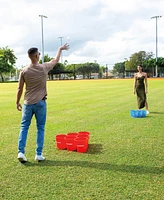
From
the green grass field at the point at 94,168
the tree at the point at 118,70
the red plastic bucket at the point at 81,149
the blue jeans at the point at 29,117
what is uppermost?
the tree at the point at 118,70

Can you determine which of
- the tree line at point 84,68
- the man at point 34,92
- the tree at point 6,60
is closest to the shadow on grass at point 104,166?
the man at point 34,92

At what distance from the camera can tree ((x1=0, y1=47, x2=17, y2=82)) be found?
86375mm

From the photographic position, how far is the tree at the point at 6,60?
86.4 meters

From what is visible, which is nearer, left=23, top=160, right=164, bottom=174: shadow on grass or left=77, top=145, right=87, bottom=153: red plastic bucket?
left=23, top=160, right=164, bottom=174: shadow on grass

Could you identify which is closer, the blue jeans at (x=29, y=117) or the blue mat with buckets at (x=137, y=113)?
the blue jeans at (x=29, y=117)

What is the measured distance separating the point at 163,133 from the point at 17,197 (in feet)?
15.7

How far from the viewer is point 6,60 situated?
89.0m

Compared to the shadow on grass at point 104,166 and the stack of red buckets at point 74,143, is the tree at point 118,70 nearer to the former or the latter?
the stack of red buckets at point 74,143

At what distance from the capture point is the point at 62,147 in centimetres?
620

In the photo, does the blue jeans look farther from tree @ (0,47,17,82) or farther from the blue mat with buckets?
tree @ (0,47,17,82)

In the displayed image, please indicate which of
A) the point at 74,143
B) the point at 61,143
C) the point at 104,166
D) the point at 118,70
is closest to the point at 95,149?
the point at 74,143

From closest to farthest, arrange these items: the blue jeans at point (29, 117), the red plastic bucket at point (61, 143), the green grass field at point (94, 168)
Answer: the green grass field at point (94, 168) < the blue jeans at point (29, 117) < the red plastic bucket at point (61, 143)

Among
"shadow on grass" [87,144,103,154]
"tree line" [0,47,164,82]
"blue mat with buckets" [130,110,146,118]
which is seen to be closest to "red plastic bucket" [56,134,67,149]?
"shadow on grass" [87,144,103,154]

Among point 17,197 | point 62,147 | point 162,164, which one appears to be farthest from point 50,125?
point 17,197
